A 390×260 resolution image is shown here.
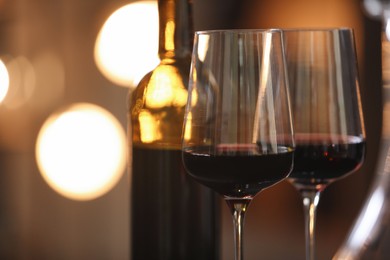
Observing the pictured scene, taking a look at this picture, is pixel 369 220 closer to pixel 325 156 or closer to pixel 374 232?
pixel 374 232

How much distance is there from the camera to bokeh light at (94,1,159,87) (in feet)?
8.81

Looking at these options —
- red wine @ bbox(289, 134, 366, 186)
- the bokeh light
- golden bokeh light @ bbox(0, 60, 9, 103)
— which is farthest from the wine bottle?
golden bokeh light @ bbox(0, 60, 9, 103)

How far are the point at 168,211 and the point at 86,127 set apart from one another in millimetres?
1961

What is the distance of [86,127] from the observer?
274 cm

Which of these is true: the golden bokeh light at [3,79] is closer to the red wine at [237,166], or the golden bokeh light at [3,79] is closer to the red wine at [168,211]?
the red wine at [168,211]

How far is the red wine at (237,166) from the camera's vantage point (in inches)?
26.2

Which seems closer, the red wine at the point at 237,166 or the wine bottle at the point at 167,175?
the red wine at the point at 237,166

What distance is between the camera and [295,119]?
78 cm

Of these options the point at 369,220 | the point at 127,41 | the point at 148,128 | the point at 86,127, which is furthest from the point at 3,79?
the point at 369,220

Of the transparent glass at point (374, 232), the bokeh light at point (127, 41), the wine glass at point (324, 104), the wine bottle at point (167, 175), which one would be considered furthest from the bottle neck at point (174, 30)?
the bokeh light at point (127, 41)

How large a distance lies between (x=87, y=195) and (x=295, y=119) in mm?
2245

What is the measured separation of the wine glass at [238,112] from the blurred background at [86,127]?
6.63 ft

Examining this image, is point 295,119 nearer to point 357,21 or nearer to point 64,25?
point 357,21

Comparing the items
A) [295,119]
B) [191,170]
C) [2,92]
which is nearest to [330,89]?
[295,119]
